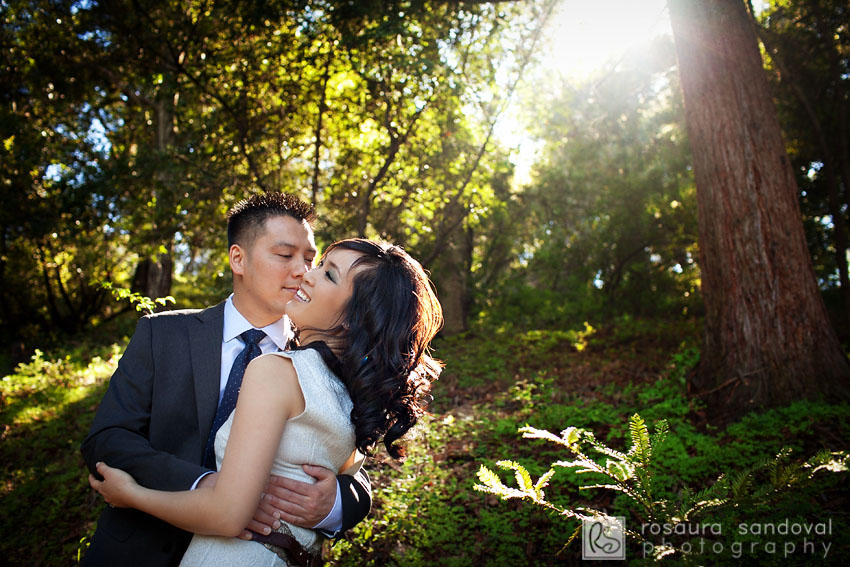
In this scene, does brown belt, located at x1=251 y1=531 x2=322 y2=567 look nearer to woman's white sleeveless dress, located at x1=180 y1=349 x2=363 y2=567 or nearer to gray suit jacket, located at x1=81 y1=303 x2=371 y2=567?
woman's white sleeveless dress, located at x1=180 y1=349 x2=363 y2=567

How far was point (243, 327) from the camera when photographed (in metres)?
3.01

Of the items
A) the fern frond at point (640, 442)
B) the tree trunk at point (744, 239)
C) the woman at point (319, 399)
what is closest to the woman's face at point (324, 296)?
the woman at point (319, 399)

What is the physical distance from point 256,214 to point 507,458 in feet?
10.3

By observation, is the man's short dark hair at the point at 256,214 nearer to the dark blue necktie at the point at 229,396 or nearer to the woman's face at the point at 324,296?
the dark blue necktie at the point at 229,396

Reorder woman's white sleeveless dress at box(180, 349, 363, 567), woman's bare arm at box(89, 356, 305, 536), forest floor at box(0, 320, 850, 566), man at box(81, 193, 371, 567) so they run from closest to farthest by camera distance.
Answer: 1. woman's bare arm at box(89, 356, 305, 536)
2. woman's white sleeveless dress at box(180, 349, 363, 567)
3. man at box(81, 193, 371, 567)
4. forest floor at box(0, 320, 850, 566)

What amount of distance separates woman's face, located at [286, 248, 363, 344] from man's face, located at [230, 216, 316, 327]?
87 centimetres

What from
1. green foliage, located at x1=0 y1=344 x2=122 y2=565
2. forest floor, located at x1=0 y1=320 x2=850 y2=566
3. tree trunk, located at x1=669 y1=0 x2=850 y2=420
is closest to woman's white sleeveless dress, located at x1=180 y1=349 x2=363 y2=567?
forest floor, located at x1=0 y1=320 x2=850 y2=566

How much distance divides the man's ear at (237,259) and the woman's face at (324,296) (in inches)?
45.3

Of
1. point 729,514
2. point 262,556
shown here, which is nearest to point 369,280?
point 262,556

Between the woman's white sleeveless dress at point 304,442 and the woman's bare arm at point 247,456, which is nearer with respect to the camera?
the woman's bare arm at point 247,456

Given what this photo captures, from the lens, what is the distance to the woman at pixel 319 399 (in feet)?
6.16

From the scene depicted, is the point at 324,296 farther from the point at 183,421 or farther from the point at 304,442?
the point at 183,421

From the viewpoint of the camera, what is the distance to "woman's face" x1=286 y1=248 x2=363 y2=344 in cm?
233

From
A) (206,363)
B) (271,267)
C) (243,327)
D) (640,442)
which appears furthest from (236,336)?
(640,442)
